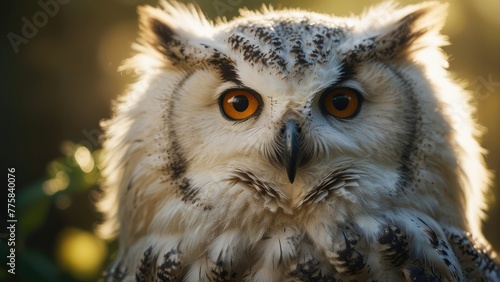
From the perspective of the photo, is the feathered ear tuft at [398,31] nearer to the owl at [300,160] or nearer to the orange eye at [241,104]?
the owl at [300,160]

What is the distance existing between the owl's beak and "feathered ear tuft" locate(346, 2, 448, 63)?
0.25 meters

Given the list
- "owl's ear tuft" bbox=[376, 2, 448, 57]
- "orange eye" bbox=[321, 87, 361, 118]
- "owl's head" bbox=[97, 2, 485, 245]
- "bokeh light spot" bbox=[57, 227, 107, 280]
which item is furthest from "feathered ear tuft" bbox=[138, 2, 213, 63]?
"bokeh light spot" bbox=[57, 227, 107, 280]

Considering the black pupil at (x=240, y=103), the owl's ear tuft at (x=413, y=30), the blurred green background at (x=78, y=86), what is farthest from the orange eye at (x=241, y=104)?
the blurred green background at (x=78, y=86)

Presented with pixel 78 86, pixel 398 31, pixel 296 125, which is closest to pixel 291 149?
pixel 296 125

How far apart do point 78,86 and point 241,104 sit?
1.61m

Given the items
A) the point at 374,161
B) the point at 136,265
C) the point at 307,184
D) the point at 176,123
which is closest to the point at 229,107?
the point at 176,123

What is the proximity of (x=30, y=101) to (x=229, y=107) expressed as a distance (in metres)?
1.55

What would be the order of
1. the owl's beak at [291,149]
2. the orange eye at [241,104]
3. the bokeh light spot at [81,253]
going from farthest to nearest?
the bokeh light spot at [81,253] < the orange eye at [241,104] < the owl's beak at [291,149]

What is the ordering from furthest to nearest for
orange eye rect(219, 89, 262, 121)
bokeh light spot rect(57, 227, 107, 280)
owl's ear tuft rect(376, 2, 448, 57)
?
bokeh light spot rect(57, 227, 107, 280)
owl's ear tuft rect(376, 2, 448, 57)
orange eye rect(219, 89, 262, 121)

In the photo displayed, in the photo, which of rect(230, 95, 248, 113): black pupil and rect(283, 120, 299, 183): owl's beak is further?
rect(230, 95, 248, 113): black pupil

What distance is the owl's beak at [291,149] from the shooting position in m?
1.31

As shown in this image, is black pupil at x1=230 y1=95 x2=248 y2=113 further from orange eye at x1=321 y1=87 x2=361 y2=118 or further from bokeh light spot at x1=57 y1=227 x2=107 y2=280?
bokeh light spot at x1=57 y1=227 x2=107 y2=280

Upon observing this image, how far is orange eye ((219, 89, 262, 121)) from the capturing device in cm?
144

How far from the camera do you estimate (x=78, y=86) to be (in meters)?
2.84
